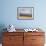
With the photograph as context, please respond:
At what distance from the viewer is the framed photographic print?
437 centimetres

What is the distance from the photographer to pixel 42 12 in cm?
440

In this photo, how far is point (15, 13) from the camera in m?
4.39

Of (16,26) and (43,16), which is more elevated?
(43,16)

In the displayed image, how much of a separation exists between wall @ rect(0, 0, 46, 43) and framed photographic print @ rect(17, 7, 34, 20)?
10 centimetres

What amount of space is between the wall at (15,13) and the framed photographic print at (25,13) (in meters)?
0.10

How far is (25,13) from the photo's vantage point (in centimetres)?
438

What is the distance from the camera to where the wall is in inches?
172

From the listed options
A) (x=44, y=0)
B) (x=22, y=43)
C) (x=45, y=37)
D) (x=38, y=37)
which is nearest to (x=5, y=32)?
(x=22, y=43)

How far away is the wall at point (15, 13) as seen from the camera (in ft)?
14.4

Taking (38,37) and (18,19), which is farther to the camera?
(18,19)

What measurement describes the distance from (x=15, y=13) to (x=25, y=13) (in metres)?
0.34

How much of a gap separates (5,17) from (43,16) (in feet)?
4.31

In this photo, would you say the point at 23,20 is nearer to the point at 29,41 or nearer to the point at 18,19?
the point at 18,19

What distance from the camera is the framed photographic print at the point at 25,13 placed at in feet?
14.3
